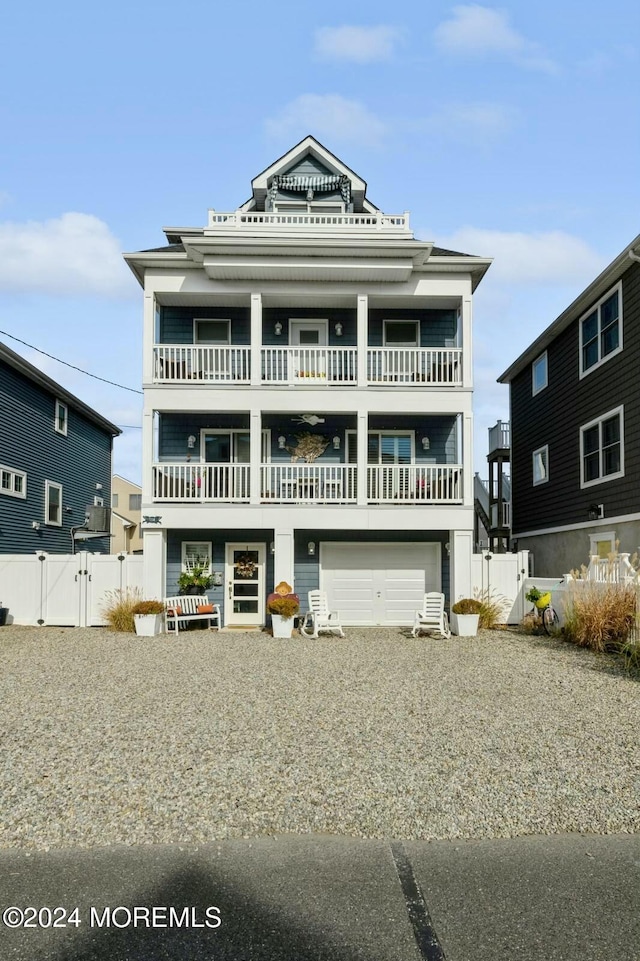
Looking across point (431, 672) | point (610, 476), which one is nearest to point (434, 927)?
point (431, 672)

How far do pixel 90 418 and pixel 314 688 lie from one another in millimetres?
20578

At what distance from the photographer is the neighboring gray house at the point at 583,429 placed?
50.5 feet

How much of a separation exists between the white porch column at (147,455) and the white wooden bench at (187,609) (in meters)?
2.29

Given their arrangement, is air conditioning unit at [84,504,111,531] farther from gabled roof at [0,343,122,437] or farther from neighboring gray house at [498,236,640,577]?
neighboring gray house at [498,236,640,577]

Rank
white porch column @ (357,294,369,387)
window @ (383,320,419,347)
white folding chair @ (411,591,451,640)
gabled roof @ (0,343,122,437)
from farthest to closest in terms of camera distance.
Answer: gabled roof @ (0,343,122,437) → window @ (383,320,419,347) → white porch column @ (357,294,369,387) → white folding chair @ (411,591,451,640)

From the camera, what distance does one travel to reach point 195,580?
632 inches

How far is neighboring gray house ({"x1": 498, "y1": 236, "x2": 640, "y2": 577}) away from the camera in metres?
15.4

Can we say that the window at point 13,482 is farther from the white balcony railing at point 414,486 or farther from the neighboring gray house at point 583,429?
the neighboring gray house at point 583,429

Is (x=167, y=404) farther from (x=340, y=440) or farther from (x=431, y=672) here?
(x=431, y=672)

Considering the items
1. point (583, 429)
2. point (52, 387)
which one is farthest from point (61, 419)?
point (583, 429)

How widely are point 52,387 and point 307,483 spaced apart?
10.9m

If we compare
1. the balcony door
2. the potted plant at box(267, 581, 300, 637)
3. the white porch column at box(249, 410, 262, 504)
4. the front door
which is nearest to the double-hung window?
the front door

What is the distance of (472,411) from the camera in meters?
15.7

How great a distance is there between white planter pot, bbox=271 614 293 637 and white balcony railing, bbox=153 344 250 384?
209 inches
